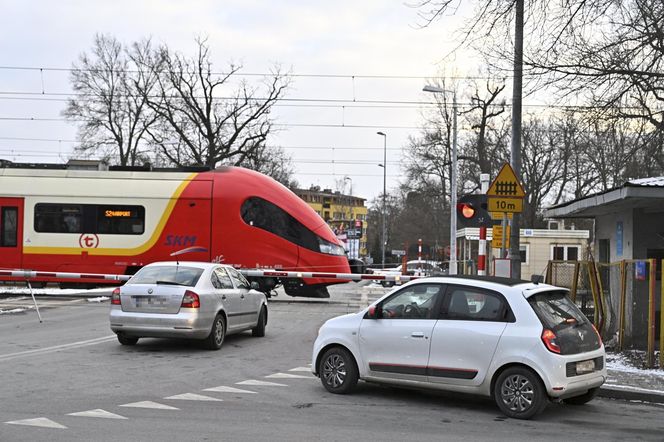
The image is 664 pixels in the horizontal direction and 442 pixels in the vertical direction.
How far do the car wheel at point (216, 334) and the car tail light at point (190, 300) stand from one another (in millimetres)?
611

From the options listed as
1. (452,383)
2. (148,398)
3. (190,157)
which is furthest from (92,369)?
(190,157)

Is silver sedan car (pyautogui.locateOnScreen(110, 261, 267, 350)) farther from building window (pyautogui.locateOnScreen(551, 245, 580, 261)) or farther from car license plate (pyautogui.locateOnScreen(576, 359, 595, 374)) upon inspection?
building window (pyautogui.locateOnScreen(551, 245, 580, 261))

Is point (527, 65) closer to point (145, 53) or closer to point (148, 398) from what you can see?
point (148, 398)

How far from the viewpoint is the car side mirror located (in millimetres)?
8797

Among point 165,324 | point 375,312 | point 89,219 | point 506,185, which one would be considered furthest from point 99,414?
point 89,219

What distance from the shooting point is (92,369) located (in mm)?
10273

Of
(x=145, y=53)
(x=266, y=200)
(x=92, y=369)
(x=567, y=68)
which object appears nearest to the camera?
→ (x=92, y=369)

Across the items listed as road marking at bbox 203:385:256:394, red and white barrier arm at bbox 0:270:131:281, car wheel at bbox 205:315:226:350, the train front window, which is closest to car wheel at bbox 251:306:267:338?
car wheel at bbox 205:315:226:350

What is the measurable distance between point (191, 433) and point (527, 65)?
8424mm

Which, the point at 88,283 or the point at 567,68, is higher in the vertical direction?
the point at 567,68

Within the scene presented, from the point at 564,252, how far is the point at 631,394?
33591 millimetres

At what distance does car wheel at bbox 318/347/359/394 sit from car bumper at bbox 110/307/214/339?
333cm

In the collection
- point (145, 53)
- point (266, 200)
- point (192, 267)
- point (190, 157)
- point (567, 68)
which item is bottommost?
point (192, 267)

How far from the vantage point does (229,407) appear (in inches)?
316
